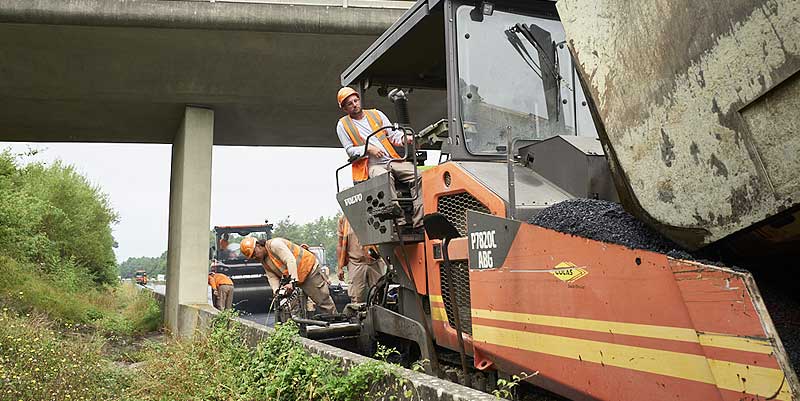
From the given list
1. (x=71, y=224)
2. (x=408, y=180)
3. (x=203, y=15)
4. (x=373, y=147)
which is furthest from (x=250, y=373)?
(x=71, y=224)

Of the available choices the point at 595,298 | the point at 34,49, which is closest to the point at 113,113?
the point at 34,49

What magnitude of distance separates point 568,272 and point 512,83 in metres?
1.68

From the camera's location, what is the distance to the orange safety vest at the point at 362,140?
4848mm

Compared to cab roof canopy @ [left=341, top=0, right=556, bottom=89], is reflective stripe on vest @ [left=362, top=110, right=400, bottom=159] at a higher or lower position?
lower

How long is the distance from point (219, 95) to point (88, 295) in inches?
399

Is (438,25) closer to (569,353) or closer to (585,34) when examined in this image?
(585,34)

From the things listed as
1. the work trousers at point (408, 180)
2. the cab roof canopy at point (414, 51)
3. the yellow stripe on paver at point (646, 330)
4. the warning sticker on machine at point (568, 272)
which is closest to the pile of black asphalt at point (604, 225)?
the warning sticker on machine at point (568, 272)

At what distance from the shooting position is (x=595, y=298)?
2.38 meters

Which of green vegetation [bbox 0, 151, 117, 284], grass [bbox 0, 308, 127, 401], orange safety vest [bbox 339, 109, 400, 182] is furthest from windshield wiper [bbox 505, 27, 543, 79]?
green vegetation [bbox 0, 151, 117, 284]

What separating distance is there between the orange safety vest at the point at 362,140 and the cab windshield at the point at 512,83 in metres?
1.25

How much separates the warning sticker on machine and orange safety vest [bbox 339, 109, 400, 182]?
97.9 inches

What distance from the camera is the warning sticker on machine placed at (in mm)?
2439

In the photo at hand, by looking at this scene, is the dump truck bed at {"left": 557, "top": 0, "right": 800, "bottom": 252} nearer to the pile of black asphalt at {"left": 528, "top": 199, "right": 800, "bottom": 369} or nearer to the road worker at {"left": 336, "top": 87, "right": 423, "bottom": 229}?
the pile of black asphalt at {"left": 528, "top": 199, "right": 800, "bottom": 369}

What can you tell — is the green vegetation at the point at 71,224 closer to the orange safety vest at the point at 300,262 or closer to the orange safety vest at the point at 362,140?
the orange safety vest at the point at 300,262
